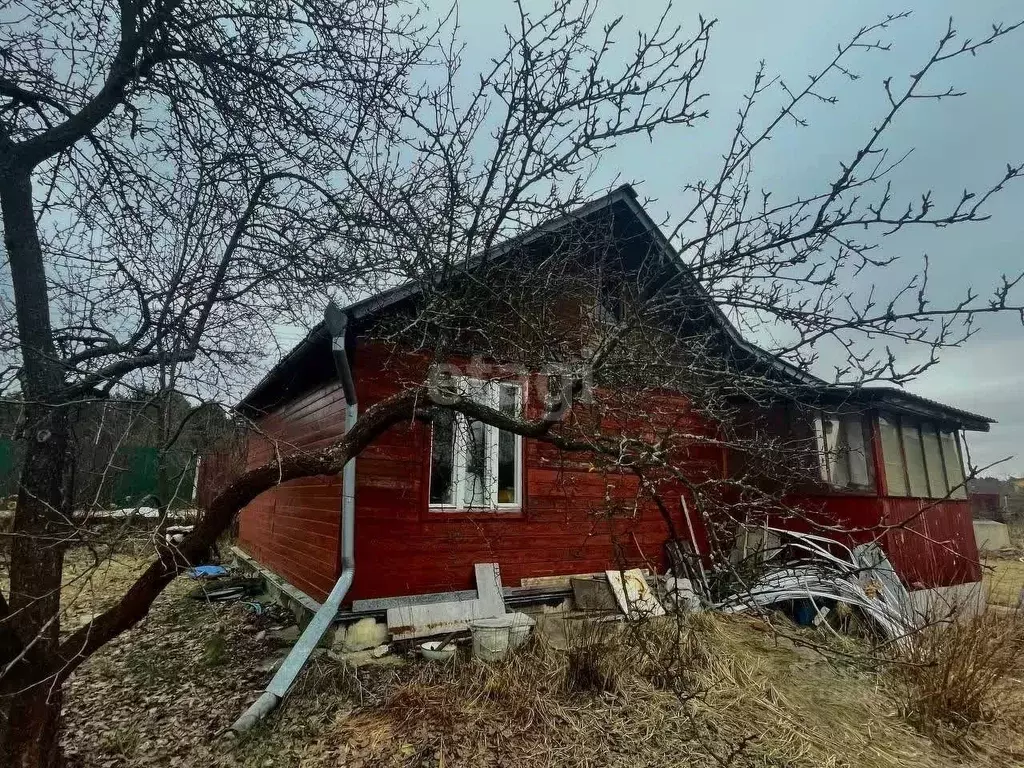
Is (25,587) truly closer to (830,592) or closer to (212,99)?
(212,99)

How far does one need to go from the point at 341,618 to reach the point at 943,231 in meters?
5.33

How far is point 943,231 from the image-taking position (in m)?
3.29

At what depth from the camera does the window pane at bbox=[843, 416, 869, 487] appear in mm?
7789

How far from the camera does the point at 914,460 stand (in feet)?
28.5

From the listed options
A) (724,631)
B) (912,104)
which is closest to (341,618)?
(724,631)

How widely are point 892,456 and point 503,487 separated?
5956mm

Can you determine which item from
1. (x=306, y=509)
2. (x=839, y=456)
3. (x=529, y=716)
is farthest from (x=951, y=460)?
(x=306, y=509)

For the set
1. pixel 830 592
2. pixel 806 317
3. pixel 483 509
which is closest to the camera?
pixel 806 317

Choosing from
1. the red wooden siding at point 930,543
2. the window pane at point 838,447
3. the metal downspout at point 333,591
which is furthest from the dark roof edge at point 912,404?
the metal downspout at point 333,591

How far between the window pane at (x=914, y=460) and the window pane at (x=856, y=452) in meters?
1.03

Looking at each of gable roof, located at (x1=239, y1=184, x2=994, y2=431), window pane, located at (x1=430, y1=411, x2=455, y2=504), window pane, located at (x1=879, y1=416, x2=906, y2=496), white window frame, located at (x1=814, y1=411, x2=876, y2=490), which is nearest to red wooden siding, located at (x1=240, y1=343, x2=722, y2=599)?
window pane, located at (x1=430, y1=411, x2=455, y2=504)

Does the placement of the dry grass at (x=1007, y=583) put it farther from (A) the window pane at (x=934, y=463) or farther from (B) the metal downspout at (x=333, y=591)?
(B) the metal downspout at (x=333, y=591)

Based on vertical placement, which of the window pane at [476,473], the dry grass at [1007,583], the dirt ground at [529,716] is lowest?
the dirt ground at [529,716]

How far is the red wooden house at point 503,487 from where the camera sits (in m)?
5.45
